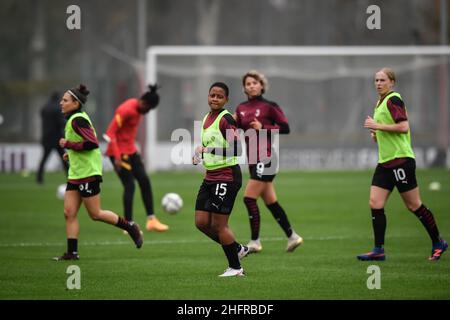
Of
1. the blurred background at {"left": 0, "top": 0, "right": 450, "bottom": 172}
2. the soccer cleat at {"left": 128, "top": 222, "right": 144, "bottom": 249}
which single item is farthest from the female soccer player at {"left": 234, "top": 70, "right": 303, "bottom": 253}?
the blurred background at {"left": 0, "top": 0, "right": 450, "bottom": 172}

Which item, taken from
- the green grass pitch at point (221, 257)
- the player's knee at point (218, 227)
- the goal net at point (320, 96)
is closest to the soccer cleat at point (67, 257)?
the green grass pitch at point (221, 257)

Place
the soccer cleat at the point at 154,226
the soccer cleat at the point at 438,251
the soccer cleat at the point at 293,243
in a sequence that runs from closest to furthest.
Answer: the soccer cleat at the point at 438,251, the soccer cleat at the point at 293,243, the soccer cleat at the point at 154,226

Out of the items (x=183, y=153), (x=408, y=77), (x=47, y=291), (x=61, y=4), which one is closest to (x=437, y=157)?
(x=408, y=77)

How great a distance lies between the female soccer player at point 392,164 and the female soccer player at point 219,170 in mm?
1904

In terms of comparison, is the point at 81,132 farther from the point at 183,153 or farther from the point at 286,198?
the point at 183,153

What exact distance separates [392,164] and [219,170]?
2.31 m

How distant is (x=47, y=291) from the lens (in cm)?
979

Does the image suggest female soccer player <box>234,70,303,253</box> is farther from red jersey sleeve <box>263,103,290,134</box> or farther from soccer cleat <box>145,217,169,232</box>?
soccer cleat <box>145,217,169,232</box>

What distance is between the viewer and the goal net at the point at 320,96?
102ft

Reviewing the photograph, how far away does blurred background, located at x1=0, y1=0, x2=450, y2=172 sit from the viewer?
31.2 metres

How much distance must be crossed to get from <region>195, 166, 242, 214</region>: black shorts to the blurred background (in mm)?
18767

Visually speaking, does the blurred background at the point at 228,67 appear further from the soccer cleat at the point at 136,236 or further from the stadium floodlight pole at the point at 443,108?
the soccer cleat at the point at 136,236

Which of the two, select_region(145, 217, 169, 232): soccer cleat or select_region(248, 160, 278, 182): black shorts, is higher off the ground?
select_region(248, 160, 278, 182): black shorts

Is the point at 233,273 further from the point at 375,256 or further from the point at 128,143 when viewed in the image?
the point at 128,143
